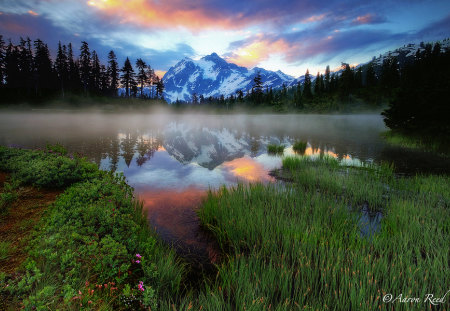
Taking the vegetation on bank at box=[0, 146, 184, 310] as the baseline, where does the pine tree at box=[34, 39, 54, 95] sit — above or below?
above

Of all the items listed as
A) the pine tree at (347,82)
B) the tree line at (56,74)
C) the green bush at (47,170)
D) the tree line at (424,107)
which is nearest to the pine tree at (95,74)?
the tree line at (56,74)

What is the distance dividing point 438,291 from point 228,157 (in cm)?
1379

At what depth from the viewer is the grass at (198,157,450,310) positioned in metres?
3.15

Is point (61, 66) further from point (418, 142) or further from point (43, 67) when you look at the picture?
point (418, 142)

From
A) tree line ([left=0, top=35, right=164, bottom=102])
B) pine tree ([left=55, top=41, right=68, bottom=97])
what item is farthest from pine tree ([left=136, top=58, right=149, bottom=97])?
pine tree ([left=55, top=41, right=68, bottom=97])

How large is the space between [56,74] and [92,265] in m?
107

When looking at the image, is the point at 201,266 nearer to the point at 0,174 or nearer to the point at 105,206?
the point at 105,206

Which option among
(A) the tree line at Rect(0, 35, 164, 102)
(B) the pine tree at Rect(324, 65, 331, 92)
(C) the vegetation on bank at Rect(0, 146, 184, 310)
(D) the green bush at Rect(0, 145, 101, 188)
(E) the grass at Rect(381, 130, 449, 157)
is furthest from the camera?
(B) the pine tree at Rect(324, 65, 331, 92)

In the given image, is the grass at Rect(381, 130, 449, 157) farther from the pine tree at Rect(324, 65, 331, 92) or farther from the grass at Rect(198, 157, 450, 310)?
the pine tree at Rect(324, 65, 331, 92)

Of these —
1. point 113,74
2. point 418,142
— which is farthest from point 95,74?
point 418,142

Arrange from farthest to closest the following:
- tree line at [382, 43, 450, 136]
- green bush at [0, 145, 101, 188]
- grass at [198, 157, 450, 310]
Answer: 1. tree line at [382, 43, 450, 136]
2. green bush at [0, 145, 101, 188]
3. grass at [198, 157, 450, 310]

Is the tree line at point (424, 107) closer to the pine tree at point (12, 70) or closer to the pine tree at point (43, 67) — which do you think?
the pine tree at point (43, 67)

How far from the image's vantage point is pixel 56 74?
3219 inches

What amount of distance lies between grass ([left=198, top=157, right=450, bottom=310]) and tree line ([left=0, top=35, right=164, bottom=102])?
88.2 meters
